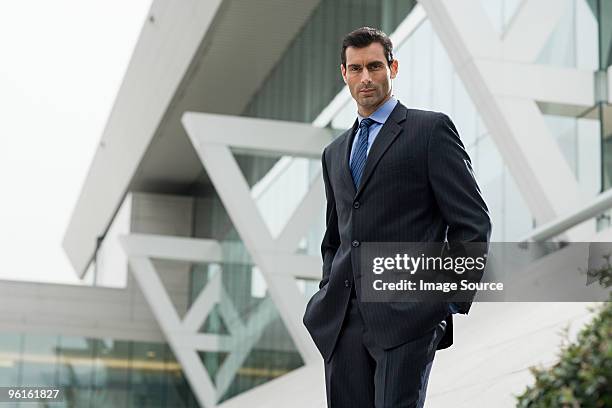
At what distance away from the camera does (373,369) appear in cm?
362

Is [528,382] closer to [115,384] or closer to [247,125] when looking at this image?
[247,125]

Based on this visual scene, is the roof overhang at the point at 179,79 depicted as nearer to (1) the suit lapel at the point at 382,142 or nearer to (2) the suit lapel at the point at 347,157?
(2) the suit lapel at the point at 347,157

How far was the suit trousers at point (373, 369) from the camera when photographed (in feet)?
11.5

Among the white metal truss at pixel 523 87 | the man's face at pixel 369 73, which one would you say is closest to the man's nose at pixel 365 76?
the man's face at pixel 369 73

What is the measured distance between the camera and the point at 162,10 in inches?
794

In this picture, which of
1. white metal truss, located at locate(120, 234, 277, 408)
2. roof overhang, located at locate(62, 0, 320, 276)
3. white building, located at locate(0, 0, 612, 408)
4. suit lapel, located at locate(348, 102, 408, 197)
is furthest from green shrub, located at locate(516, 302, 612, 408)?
white metal truss, located at locate(120, 234, 277, 408)

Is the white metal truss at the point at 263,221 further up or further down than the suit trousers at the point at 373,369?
further up

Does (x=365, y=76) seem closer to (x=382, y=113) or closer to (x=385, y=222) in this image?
(x=382, y=113)

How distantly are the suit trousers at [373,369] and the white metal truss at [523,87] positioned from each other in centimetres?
613

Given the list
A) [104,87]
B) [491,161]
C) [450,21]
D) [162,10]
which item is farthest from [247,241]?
[104,87]

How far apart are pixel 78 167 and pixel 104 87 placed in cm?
261

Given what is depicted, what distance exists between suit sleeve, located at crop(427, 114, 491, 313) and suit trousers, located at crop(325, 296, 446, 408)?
0.59ft

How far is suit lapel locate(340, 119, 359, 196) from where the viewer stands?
384 centimetres

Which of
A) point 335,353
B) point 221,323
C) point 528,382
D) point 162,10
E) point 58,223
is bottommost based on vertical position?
point 335,353
